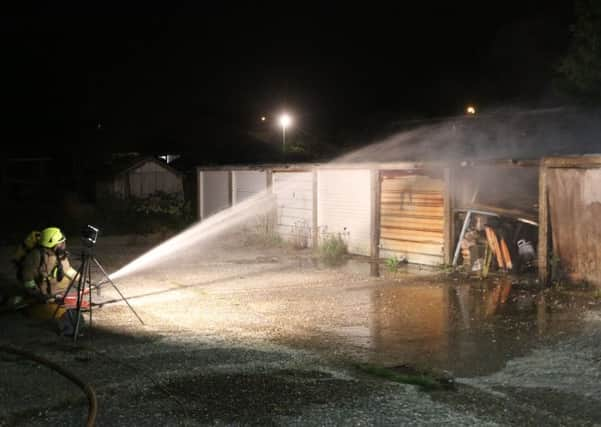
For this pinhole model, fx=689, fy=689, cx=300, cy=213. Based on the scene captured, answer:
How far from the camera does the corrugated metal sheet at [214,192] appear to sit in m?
23.2

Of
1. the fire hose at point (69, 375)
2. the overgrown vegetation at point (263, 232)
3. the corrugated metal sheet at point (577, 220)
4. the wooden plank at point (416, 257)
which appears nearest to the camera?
the fire hose at point (69, 375)

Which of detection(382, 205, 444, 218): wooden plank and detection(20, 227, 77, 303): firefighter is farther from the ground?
detection(382, 205, 444, 218): wooden plank

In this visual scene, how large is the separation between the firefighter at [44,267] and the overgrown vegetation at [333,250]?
293 inches

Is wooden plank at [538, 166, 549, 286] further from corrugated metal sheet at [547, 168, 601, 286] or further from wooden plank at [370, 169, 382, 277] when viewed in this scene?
wooden plank at [370, 169, 382, 277]

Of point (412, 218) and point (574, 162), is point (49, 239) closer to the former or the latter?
point (412, 218)

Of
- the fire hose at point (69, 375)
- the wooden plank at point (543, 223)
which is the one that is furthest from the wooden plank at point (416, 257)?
the fire hose at point (69, 375)

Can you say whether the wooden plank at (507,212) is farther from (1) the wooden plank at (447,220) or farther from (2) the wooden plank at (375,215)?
(2) the wooden plank at (375,215)

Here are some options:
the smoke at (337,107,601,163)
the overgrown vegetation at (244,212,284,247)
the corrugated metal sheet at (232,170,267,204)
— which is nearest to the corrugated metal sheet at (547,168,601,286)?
the smoke at (337,107,601,163)

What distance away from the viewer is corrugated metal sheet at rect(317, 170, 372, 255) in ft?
56.9

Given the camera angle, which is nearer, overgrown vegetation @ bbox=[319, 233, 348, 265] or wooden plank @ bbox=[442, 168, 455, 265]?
wooden plank @ bbox=[442, 168, 455, 265]

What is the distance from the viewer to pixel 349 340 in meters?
8.94

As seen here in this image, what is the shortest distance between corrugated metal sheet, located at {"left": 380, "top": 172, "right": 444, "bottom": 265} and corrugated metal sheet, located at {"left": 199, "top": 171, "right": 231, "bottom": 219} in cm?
774

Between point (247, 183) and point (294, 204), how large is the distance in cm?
275

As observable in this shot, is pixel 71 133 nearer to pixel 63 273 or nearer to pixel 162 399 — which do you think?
pixel 63 273
